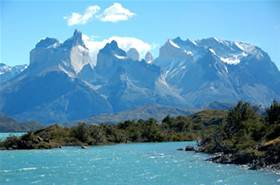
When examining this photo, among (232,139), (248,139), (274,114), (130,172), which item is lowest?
(130,172)

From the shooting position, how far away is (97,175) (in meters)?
85.1

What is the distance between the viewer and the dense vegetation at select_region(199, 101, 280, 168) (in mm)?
90369

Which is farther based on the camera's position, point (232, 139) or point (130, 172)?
point (232, 139)

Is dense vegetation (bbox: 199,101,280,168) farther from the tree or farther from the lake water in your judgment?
the lake water

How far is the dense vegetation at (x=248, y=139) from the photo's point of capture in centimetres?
9037

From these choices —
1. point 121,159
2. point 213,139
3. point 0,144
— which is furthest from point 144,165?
point 0,144

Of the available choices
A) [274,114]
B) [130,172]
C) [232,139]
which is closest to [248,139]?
[232,139]

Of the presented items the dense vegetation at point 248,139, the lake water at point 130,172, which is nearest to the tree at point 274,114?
the dense vegetation at point 248,139

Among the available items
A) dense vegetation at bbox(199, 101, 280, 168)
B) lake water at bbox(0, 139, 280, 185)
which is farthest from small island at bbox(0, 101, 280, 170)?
lake water at bbox(0, 139, 280, 185)

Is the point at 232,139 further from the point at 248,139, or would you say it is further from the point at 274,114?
the point at 274,114

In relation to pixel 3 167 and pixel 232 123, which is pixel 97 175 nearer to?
pixel 3 167

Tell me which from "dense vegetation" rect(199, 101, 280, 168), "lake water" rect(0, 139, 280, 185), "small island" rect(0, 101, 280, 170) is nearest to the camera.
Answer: "lake water" rect(0, 139, 280, 185)

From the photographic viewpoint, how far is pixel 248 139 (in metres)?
116

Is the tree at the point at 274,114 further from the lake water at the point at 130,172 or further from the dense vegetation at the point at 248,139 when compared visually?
the lake water at the point at 130,172
